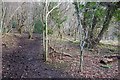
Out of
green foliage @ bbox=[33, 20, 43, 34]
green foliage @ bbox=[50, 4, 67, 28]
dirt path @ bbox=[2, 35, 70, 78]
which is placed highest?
green foliage @ bbox=[50, 4, 67, 28]

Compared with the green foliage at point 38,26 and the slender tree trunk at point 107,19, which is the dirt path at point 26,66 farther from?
the green foliage at point 38,26

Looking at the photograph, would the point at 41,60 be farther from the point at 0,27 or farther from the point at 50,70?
the point at 0,27

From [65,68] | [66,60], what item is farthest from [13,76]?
Result: [66,60]

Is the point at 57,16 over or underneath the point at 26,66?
over

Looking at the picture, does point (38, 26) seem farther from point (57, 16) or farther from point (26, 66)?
point (26, 66)

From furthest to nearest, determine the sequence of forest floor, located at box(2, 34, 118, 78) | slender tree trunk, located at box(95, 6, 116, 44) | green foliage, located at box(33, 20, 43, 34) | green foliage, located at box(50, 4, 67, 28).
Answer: green foliage, located at box(33, 20, 43, 34) < green foliage, located at box(50, 4, 67, 28) < slender tree trunk, located at box(95, 6, 116, 44) < forest floor, located at box(2, 34, 118, 78)

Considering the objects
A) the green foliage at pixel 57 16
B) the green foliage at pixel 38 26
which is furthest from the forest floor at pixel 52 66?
the green foliage at pixel 38 26

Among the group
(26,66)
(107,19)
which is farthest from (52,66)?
(107,19)

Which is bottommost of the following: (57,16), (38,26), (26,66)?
(26,66)

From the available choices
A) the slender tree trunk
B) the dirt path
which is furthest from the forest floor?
the slender tree trunk

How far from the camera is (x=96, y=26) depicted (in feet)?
19.3

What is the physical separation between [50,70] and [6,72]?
0.77m

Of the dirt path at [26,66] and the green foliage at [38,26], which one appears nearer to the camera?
the dirt path at [26,66]

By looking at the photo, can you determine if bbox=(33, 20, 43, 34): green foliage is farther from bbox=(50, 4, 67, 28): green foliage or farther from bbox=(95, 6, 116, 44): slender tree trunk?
bbox=(95, 6, 116, 44): slender tree trunk
